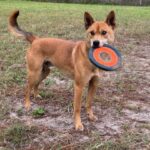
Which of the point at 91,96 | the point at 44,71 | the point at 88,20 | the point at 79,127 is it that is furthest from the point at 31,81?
the point at 88,20

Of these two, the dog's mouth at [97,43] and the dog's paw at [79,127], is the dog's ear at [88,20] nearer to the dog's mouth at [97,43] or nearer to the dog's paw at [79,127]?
the dog's mouth at [97,43]

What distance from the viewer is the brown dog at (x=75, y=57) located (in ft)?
16.3

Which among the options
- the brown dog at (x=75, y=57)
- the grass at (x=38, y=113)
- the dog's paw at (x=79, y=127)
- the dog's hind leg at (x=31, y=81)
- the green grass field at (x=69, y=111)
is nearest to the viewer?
the green grass field at (x=69, y=111)

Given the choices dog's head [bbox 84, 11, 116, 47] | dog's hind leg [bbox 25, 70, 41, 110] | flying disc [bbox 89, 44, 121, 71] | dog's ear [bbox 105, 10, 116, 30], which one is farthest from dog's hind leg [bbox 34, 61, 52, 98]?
dog's ear [bbox 105, 10, 116, 30]

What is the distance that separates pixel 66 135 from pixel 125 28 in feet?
28.5

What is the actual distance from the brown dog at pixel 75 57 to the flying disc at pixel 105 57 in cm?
12

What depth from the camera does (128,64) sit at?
8.30 m

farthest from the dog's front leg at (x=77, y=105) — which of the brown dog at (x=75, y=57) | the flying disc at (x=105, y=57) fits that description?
the flying disc at (x=105, y=57)

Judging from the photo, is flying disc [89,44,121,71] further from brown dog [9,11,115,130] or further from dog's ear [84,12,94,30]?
dog's ear [84,12,94,30]

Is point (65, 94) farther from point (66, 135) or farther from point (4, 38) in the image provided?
point (4, 38)

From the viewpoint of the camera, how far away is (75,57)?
524 centimetres

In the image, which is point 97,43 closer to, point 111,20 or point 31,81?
point 111,20

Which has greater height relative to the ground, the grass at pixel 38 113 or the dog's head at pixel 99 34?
the dog's head at pixel 99 34

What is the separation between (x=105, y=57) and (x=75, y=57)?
1.25ft
